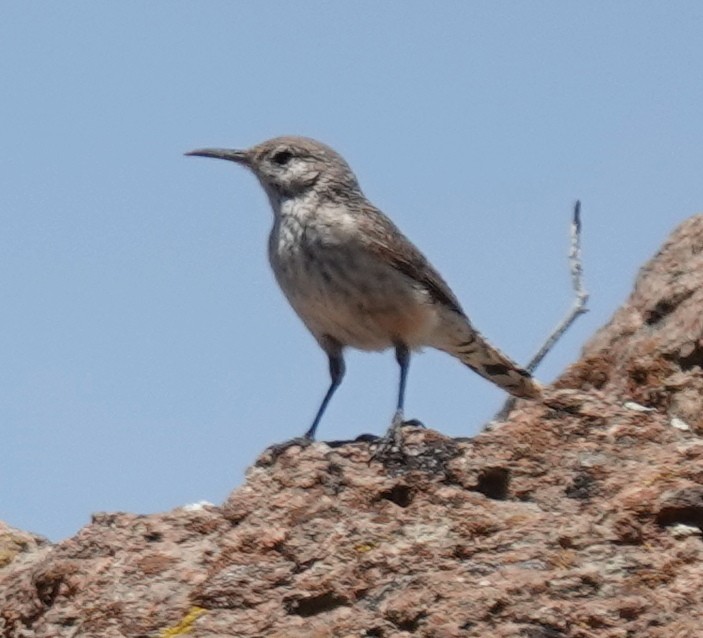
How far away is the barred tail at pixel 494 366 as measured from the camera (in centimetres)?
798

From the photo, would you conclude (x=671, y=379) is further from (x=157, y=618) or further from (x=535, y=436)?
(x=157, y=618)

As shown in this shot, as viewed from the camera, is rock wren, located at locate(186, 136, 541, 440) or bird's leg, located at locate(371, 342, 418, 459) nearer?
bird's leg, located at locate(371, 342, 418, 459)

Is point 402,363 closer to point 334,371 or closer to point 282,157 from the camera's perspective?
point 334,371

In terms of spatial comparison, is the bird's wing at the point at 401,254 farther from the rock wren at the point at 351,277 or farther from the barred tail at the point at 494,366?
the barred tail at the point at 494,366

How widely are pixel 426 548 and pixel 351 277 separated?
11.2 ft

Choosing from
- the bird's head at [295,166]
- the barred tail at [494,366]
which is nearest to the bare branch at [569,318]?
the barred tail at [494,366]

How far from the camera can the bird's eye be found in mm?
9023

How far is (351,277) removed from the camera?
8055 millimetres

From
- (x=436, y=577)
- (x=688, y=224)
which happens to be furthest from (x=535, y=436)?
(x=688, y=224)

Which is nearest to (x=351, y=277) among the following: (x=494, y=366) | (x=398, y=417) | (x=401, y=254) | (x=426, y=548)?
(x=401, y=254)

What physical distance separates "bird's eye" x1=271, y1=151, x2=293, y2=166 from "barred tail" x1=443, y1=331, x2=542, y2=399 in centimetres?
144

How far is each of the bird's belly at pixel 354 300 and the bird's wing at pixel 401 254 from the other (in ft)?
0.31

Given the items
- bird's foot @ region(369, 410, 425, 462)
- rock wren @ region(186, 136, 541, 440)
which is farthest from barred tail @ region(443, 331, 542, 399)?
bird's foot @ region(369, 410, 425, 462)

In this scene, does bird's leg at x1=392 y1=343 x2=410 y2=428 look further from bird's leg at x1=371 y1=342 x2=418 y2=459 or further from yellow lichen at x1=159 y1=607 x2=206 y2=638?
yellow lichen at x1=159 y1=607 x2=206 y2=638
